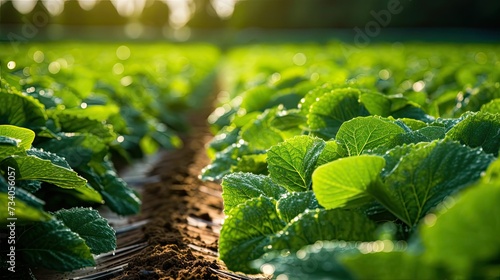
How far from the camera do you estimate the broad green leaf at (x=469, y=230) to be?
107 cm

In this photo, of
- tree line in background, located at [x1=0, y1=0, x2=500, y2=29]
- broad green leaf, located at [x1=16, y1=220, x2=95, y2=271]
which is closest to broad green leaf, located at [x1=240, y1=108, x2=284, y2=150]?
broad green leaf, located at [x1=16, y1=220, x2=95, y2=271]

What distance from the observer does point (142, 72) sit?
805cm

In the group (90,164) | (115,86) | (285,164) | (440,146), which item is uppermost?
(115,86)

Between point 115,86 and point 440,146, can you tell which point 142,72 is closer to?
point 115,86

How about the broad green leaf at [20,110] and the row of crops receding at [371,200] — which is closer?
the row of crops receding at [371,200]

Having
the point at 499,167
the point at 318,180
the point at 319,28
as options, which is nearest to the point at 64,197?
the point at 318,180

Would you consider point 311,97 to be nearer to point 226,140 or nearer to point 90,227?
point 226,140

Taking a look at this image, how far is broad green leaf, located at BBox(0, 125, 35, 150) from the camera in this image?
2.16 metres

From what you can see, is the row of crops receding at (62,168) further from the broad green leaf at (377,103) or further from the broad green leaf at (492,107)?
the broad green leaf at (492,107)

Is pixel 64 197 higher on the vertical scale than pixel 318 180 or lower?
higher

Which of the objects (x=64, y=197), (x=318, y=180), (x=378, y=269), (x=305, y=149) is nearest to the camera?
(x=378, y=269)

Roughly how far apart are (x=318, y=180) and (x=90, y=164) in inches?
81.1

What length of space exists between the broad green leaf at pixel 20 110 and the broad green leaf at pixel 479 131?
2004 mm

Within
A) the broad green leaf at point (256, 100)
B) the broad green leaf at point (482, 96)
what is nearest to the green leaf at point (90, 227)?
the broad green leaf at point (256, 100)
